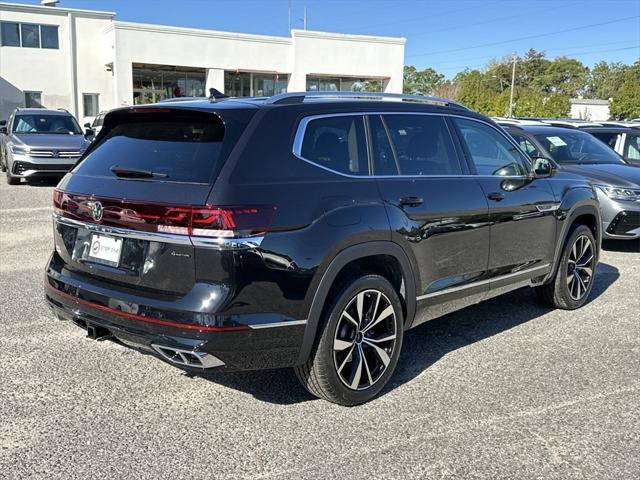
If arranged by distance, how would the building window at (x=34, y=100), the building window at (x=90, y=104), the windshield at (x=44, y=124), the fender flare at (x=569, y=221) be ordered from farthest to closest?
the building window at (x=90, y=104), the building window at (x=34, y=100), the windshield at (x=44, y=124), the fender flare at (x=569, y=221)

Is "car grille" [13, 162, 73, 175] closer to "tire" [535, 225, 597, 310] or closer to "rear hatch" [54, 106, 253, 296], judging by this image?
"rear hatch" [54, 106, 253, 296]

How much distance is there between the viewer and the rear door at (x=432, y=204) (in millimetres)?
3963

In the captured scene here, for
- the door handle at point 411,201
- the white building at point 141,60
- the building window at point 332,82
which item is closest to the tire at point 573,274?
the door handle at point 411,201

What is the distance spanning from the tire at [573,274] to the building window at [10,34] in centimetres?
3376

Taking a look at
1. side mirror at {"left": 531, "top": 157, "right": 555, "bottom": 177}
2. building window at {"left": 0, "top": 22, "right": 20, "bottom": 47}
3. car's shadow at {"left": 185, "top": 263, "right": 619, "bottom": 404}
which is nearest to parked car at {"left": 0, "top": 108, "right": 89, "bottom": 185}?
car's shadow at {"left": 185, "top": 263, "right": 619, "bottom": 404}

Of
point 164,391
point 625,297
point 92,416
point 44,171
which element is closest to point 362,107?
point 164,391

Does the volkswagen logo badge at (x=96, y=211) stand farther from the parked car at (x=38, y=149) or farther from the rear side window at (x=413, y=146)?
the parked car at (x=38, y=149)

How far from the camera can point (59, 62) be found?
110 ft

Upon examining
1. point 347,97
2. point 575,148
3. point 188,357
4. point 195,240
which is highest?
point 347,97

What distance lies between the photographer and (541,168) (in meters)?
5.36

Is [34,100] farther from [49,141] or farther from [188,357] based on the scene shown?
[188,357]

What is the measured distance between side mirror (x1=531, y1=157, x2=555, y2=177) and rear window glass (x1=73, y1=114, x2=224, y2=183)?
3038 millimetres

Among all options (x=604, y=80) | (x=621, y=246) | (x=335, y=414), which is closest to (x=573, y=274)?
(x=335, y=414)

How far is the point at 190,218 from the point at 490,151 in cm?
281
